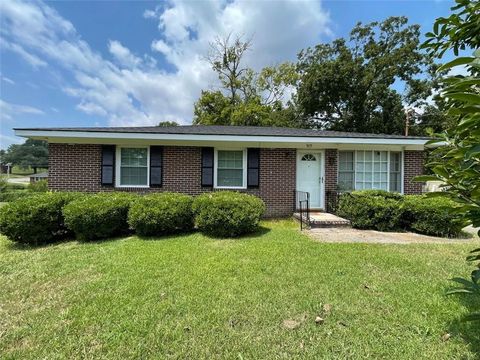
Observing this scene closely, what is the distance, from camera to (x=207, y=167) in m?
10.3

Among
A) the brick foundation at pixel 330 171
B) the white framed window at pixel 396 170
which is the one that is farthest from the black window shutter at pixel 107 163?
the white framed window at pixel 396 170

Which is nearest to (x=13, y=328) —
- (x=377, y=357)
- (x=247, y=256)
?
(x=247, y=256)

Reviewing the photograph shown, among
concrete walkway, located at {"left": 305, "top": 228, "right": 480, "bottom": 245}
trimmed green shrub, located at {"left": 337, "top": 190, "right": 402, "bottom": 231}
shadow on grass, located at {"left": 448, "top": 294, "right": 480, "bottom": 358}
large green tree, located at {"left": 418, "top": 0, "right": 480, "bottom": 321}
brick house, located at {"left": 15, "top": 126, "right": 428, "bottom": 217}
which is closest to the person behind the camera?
large green tree, located at {"left": 418, "top": 0, "right": 480, "bottom": 321}

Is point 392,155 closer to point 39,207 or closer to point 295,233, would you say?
point 295,233

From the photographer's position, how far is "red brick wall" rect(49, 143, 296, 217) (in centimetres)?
982

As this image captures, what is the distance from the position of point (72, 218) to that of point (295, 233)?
5517 mm

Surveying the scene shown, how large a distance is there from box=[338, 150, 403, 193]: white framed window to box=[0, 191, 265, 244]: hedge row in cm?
486

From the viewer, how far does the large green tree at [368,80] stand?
87.6 ft

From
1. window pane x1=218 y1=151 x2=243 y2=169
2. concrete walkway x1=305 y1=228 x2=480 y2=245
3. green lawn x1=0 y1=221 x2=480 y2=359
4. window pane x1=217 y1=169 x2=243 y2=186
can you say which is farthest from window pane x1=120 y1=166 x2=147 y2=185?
concrete walkway x1=305 y1=228 x2=480 y2=245

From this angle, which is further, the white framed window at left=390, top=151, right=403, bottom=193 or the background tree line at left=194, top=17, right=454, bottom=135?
the background tree line at left=194, top=17, right=454, bottom=135

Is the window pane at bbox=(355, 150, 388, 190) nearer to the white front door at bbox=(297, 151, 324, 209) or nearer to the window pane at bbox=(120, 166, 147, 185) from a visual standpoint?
the white front door at bbox=(297, 151, 324, 209)

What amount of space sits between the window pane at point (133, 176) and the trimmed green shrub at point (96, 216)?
7.96 ft

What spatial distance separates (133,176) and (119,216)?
3.00 metres

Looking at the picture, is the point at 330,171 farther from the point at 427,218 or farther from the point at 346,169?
the point at 427,218
